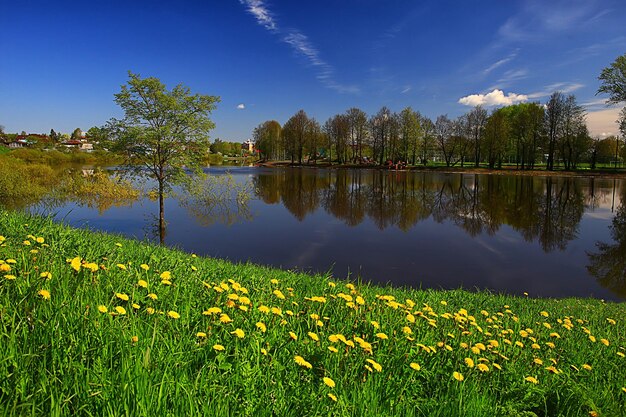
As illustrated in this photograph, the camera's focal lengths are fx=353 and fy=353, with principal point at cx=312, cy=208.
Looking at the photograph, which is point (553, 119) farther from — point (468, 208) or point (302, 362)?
point (302, 362)

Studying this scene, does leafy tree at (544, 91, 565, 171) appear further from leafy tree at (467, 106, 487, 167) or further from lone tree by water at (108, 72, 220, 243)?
lone tree by water at (108, 72, 220, 243)

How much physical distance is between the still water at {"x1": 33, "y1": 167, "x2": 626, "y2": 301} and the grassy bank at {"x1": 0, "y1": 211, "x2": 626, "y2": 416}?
7938 millimetres

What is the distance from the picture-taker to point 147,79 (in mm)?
20234

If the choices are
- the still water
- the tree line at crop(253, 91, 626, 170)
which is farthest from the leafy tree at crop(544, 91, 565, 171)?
the still water

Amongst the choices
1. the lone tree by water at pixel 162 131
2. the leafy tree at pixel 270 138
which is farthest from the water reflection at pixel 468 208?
the leafy tree at pixel 270 138

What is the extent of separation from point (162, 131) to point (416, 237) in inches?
641

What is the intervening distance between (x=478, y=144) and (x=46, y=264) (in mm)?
95012

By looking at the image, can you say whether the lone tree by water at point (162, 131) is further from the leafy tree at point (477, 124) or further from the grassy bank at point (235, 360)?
the leafy tree at point (477, 124)

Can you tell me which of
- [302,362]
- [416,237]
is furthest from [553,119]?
[302,362]

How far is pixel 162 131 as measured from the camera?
67.5ft

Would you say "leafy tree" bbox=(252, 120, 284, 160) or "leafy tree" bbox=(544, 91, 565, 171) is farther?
"leafy tree" bbox=(252, 120, 284, 160)

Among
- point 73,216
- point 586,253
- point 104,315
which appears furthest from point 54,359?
point 73,216

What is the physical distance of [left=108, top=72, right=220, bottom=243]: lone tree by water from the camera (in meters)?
20.5

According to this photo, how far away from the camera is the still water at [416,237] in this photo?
14695 millimetres
